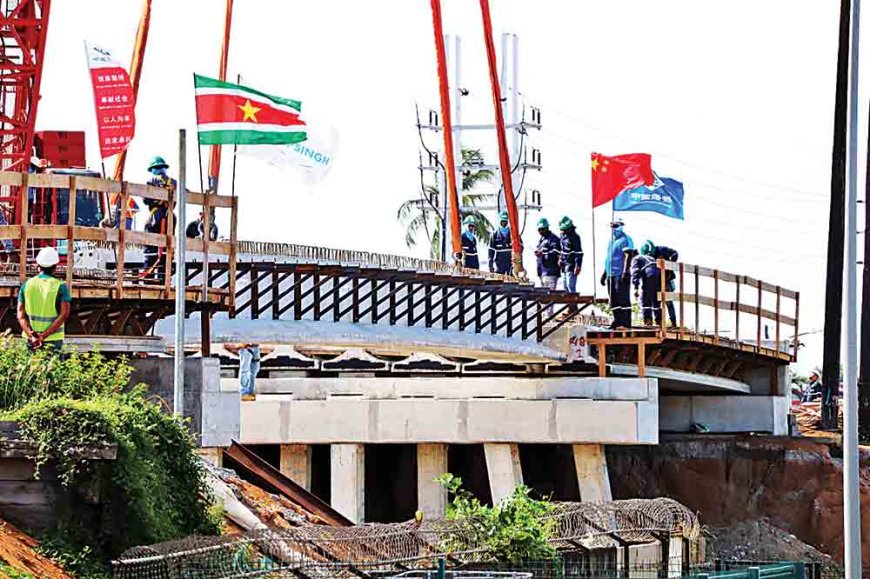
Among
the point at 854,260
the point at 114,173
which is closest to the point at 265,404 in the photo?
the point at 114,173

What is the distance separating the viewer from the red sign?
1100 inches

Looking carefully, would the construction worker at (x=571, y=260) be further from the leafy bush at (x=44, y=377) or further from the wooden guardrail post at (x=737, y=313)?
the leafy bush at (x=44, y=377)

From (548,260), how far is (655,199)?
3366 millimetres

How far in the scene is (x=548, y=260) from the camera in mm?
37406

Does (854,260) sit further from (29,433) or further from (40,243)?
(40,243)

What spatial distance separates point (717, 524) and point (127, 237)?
2029cm

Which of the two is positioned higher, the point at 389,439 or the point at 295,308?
the point at 295,308

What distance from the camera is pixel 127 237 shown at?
72.4 ft

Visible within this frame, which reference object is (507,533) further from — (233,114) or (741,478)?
(741,478)

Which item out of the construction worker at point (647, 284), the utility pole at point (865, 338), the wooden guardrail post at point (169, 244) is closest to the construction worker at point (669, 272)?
the construction worker at point (647, 284)

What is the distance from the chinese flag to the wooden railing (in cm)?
1647

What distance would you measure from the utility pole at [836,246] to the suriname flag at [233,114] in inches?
880

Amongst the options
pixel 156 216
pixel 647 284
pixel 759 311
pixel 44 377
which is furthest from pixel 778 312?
pixel 44 377

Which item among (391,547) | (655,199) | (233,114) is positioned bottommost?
(391,547)
